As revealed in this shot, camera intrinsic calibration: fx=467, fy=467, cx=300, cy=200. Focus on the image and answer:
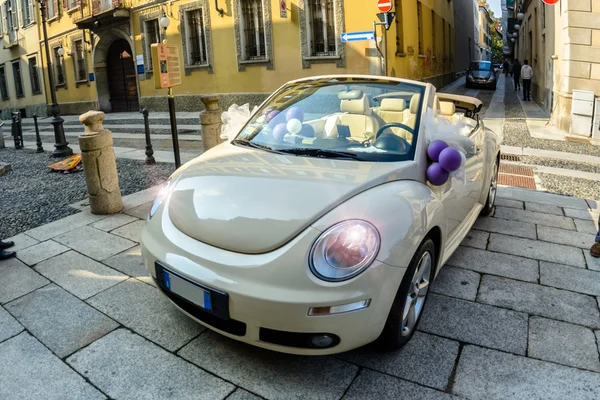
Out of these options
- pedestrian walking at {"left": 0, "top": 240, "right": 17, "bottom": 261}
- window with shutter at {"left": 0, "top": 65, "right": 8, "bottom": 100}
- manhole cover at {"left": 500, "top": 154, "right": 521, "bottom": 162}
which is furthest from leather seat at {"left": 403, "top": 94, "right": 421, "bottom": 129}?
window with shutter at {"left": 0, "top": 65, "right": 8, "bottom": 100}

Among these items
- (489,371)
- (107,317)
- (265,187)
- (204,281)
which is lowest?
(489,371)

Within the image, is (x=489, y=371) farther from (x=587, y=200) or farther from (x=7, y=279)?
(x=587, y=200)

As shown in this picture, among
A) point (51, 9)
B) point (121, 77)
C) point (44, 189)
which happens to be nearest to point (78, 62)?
point (121, 77)

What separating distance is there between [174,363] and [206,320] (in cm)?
31

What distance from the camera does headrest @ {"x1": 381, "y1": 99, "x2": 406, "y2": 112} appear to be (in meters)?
3.35

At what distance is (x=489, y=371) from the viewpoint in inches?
94.7

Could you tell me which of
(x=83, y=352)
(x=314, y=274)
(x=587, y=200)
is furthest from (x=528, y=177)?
(x=83, y=352)

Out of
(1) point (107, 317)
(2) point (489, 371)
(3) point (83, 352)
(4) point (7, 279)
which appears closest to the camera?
(2) point (489, 371)

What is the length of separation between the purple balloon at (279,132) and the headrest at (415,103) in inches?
35.7

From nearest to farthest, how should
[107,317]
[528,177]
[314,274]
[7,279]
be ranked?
1. [314,274]
2. [107,317]
3. [7,279]
4. [528,177]

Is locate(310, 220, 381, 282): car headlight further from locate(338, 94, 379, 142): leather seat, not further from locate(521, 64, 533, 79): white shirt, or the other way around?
locate(521, 64, 533, 79): white shirt

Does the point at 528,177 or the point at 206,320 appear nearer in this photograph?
the point at 206,320

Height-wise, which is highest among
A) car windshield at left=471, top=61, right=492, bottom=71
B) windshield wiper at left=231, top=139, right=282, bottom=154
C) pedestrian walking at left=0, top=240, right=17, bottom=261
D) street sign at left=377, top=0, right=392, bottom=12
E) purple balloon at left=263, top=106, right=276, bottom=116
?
street sign at left=377, top=0, right=392, bottom=12

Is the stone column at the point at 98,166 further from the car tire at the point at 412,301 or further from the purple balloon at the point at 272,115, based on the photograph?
the car tire at the point at 412,301
